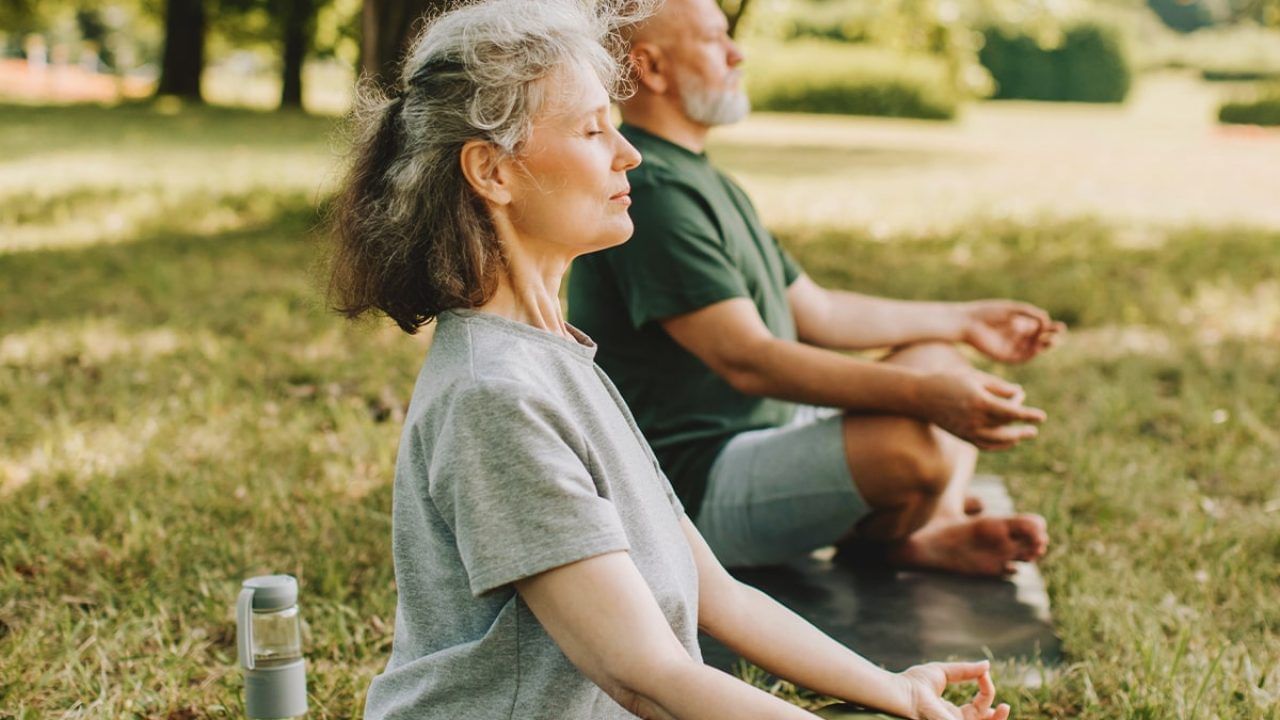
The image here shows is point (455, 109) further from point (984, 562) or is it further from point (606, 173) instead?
point (984, 562)

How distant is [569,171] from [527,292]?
171 mm

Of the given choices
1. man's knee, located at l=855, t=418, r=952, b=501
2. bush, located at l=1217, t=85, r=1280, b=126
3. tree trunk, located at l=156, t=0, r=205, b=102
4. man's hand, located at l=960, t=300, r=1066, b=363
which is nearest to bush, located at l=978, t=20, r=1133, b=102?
bush, located at l=1217, t=85, r=1280, b=126

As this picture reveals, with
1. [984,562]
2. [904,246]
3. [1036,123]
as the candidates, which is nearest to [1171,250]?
[904,246]

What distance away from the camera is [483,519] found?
5.39 feet

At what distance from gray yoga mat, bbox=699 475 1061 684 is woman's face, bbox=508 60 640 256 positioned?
147cm

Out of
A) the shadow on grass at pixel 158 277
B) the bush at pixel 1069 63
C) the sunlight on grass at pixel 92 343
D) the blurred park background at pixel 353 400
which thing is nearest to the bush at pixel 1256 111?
the blurred park background at pixel 353 400

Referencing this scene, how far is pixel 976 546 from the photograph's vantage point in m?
3.59

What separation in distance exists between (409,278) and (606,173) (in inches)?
11.9

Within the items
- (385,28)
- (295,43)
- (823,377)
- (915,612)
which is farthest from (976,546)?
(295,43)

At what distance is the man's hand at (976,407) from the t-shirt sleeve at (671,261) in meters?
0.50

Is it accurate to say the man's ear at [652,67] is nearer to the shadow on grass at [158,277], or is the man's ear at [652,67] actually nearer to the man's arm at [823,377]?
the man's arm at [823,377]

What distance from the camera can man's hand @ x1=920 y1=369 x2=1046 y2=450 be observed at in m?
2.99

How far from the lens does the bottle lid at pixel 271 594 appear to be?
249cm

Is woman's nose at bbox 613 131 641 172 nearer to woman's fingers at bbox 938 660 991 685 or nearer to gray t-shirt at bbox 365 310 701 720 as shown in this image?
gray t-shirt at bbox 365 310 701 720
